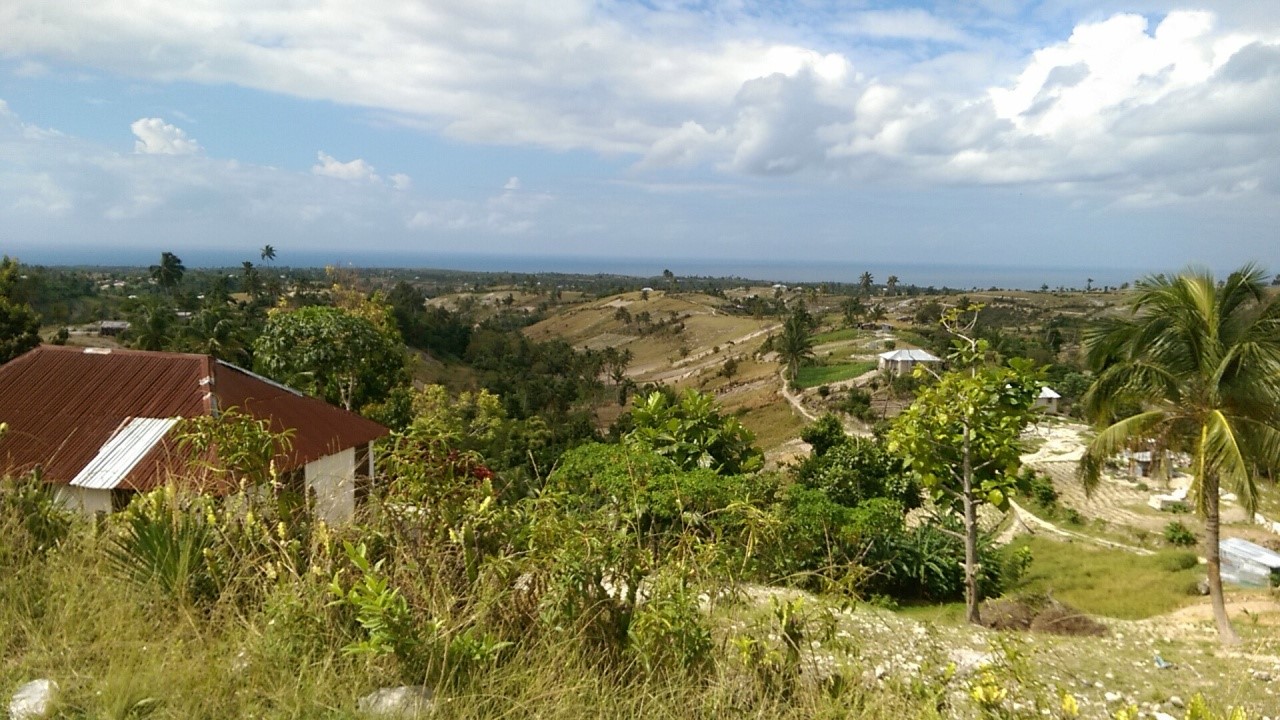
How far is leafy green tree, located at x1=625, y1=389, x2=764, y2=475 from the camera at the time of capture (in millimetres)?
10648

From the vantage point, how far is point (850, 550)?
9.54m

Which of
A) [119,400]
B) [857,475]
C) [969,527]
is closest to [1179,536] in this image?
[857,475]

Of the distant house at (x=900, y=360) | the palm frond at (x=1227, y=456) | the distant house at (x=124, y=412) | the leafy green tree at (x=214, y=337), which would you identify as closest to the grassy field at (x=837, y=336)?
the distant house at (x=900, y=360)

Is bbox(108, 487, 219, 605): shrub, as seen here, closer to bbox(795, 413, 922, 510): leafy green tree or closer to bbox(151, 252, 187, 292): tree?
bbox(795, 413, 922, 510): leafy green tree

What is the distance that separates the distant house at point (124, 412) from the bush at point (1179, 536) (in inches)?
737

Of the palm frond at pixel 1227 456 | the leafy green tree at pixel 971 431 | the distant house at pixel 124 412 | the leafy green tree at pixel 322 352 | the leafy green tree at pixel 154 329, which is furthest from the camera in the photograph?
the leafy green tree at pixel 154 329

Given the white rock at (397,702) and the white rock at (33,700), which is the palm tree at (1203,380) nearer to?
the white rock at (397,702)

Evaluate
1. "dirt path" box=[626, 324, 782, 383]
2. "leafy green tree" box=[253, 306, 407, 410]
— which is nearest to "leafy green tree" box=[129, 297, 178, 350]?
"leafy green tree" box=[253, 306, 407, 410]

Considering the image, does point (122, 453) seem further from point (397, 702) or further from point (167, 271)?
point (167, 271)

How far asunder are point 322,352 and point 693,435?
8.58 m

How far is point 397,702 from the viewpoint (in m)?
2.55

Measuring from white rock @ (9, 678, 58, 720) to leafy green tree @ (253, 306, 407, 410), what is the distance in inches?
523

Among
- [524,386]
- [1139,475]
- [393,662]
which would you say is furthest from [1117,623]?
[524,386]

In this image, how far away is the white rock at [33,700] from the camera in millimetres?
2377
